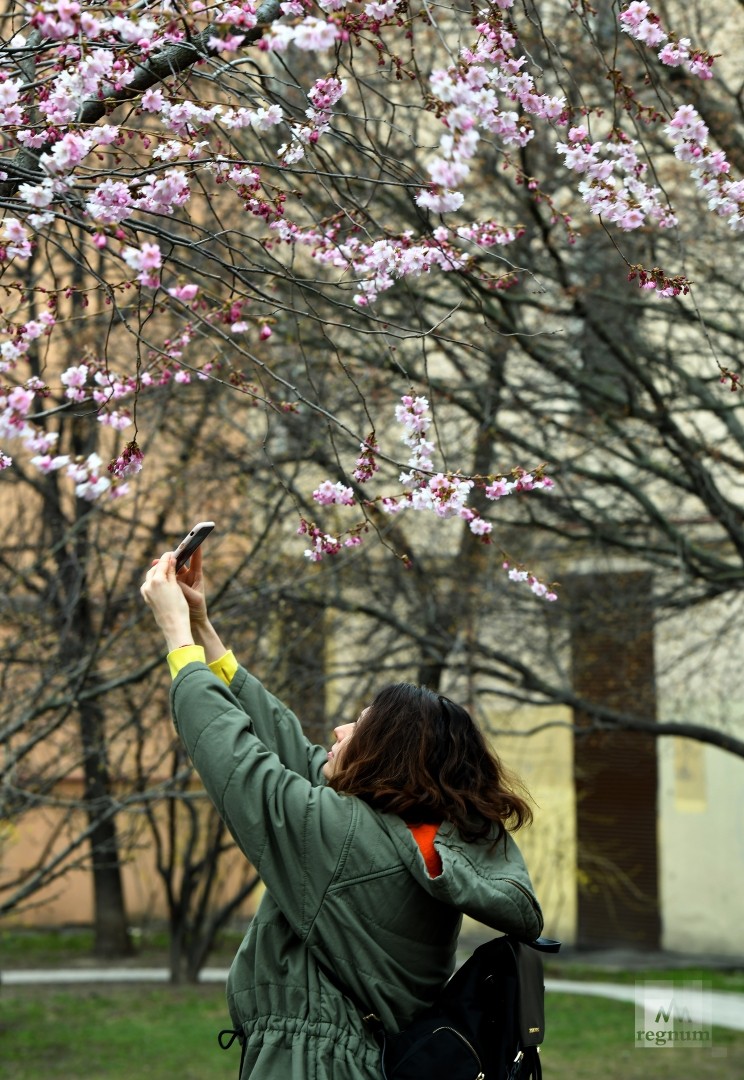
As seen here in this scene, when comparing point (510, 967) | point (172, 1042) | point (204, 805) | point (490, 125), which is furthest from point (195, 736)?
point (204, 805)

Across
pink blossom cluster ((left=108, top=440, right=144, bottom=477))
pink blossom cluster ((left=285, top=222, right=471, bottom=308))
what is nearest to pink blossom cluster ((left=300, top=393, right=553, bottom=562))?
pink blossom cluster ((left=285, top=222, right=471, bottom=308))

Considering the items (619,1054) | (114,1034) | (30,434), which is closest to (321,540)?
(30,434)

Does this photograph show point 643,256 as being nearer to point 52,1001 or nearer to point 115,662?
point 115,662

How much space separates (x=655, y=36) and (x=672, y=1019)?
644 cm

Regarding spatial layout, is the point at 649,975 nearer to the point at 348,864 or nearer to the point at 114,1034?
the point at 114,1034

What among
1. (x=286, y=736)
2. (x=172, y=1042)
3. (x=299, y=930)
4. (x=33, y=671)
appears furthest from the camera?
(x=172, y=1042)

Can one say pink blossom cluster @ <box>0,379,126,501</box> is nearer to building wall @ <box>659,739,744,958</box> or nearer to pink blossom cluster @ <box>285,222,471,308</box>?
pink blossom cluster @ <box>285,222,471,308</box>

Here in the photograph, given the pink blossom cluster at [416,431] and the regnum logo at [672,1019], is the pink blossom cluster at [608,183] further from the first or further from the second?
the regnum logo at [672,1019]

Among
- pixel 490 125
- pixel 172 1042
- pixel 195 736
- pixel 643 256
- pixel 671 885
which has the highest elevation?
pixel 643 256

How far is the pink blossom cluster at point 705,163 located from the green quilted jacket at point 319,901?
6.68 ft

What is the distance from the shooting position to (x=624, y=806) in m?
14.2

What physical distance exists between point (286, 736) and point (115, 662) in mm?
4793

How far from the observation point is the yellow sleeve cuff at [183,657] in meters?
2.48

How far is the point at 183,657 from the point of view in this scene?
249 centimetres
